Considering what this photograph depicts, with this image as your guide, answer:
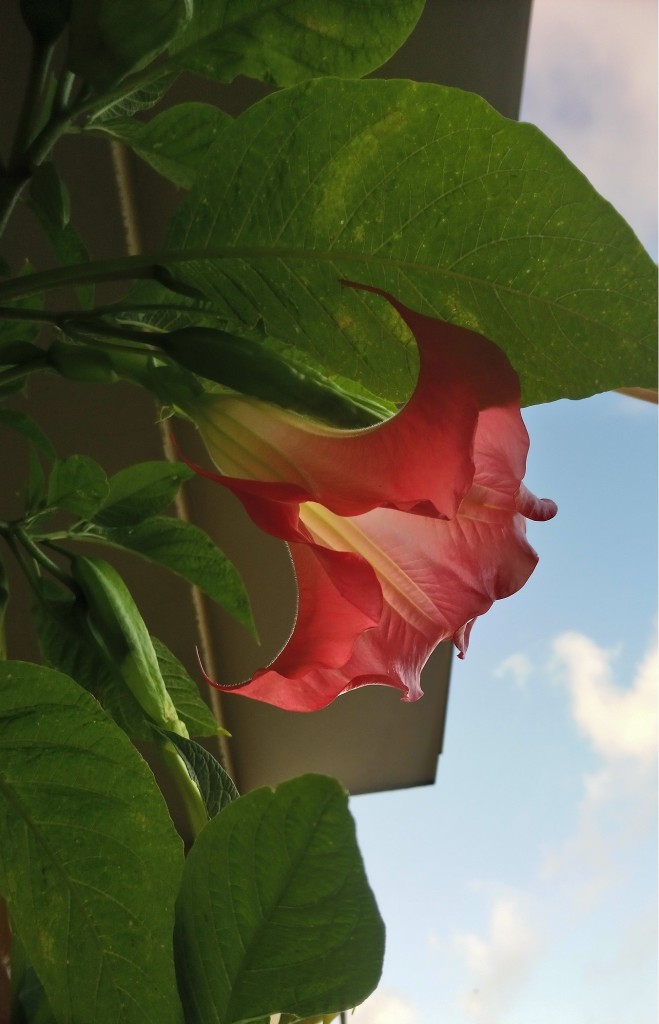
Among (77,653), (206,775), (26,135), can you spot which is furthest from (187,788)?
(26,135)

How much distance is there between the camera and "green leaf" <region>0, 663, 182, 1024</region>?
266 mm

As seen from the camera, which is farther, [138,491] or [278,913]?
[138,491]

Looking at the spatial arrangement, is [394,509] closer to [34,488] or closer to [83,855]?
[83,855]

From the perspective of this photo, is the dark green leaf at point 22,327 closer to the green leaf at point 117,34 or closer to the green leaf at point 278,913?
the green leaf at point 117,34

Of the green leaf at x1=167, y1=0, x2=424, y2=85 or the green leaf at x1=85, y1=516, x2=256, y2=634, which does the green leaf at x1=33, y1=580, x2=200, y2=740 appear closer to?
the green leaf at x1=85, y1=516, x2=256, y2=634

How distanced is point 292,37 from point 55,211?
0.11 m

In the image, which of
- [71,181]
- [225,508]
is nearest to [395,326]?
[71,181]

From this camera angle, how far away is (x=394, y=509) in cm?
22

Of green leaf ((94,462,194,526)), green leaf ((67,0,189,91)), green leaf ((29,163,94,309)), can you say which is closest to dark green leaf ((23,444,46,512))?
green leaf ((94,462,194,526))

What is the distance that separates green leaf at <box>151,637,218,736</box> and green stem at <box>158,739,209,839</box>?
0.12 m

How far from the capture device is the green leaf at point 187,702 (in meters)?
0.44

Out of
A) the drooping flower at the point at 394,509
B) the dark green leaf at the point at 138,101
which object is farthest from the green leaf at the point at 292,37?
the drooping flower at the point at 394,509

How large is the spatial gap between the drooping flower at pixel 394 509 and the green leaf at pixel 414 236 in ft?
0.17

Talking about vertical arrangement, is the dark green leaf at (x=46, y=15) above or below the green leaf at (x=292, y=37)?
below
